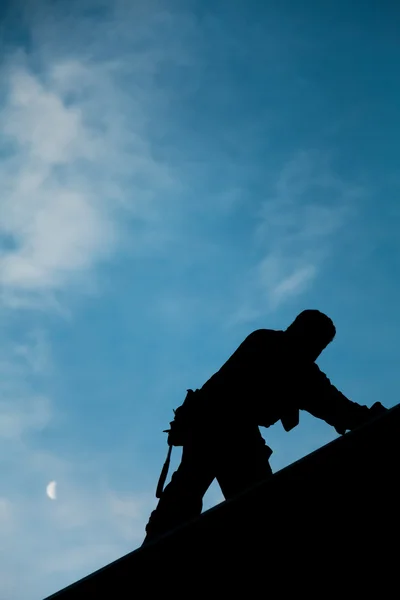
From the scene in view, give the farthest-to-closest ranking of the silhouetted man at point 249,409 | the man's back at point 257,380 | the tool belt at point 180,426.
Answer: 1. the tool belt at point 180,426
2. the man's back at point 257,380
3. the silhouetted man at point 249,409

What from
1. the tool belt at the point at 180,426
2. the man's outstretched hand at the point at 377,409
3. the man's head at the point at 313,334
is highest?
the man's head at the point at 313,334

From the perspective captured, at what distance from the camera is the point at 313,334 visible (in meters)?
4.18

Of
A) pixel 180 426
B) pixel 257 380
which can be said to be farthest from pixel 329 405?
pixel 180 426

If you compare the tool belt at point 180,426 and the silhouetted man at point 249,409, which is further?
the tool belt at point 180,426

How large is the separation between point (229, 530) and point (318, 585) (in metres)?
0.39

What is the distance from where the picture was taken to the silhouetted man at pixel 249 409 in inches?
139

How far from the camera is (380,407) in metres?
3.34

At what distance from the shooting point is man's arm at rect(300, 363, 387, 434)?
3.70 m

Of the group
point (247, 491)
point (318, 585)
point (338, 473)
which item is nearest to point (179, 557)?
point (247, 491)

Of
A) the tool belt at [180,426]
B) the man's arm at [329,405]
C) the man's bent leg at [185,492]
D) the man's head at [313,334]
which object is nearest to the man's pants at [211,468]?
the man's bent leg at [185,492]

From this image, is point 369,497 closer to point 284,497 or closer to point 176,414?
point 284,497

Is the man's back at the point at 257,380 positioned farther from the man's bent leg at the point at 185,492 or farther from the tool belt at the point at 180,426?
the man's bent leg at the point at 185,492

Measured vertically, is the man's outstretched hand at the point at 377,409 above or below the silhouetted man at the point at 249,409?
below

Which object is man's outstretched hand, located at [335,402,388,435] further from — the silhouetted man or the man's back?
the man's back
